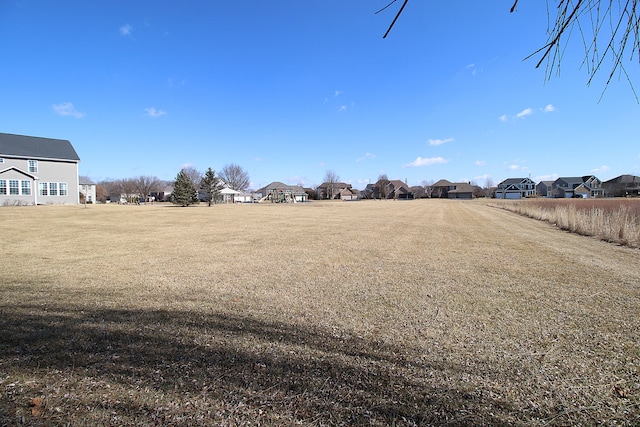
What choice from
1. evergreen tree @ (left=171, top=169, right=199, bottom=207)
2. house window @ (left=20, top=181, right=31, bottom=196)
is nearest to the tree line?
evergreen tree @ (left=171, top=169, right=199, bottom=207)

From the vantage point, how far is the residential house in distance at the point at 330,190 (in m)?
114

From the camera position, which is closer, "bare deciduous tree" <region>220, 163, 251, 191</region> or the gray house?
the gray house

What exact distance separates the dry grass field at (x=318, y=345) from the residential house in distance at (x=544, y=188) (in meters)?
115

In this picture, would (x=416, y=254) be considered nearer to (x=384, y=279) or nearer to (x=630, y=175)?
(x=384, y=279)

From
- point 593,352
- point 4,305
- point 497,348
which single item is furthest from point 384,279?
point 4,305

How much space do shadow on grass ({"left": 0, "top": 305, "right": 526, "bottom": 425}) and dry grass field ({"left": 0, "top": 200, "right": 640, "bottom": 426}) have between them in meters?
0.02

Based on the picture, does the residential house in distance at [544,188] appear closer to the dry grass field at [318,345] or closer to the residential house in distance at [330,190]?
the residential house in distance at [330,190]

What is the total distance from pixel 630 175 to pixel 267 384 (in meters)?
130

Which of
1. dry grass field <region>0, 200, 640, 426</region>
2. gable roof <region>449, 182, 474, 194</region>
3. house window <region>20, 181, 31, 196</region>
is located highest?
gable roof <region>449, 182, 474, 194</region>

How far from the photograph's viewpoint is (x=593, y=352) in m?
3.42

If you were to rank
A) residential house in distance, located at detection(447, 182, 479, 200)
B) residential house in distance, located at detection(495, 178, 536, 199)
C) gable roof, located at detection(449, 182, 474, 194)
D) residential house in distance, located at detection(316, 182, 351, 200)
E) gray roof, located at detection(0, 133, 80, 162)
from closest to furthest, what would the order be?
gray roof, located at detection(0, 133, 80, 162), residential house in distance, located at detection(495, 178, 536, 199), residential house in distance, located at detection(447, 182, 479, 200), gable roof, located at detection(449, 182, 474, 194), residential house in distance, located at detection(316, 182, 351, 200)

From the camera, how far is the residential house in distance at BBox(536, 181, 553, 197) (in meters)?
98.6

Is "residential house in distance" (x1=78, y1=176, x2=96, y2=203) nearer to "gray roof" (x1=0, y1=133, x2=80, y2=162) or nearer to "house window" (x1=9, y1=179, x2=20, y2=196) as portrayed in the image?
"gray roof" (x1=0, y1=133, x2=80, y2=162)

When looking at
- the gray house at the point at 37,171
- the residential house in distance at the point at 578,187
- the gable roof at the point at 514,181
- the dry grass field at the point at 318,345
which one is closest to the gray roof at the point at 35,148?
the gray house at the point at 37,171
